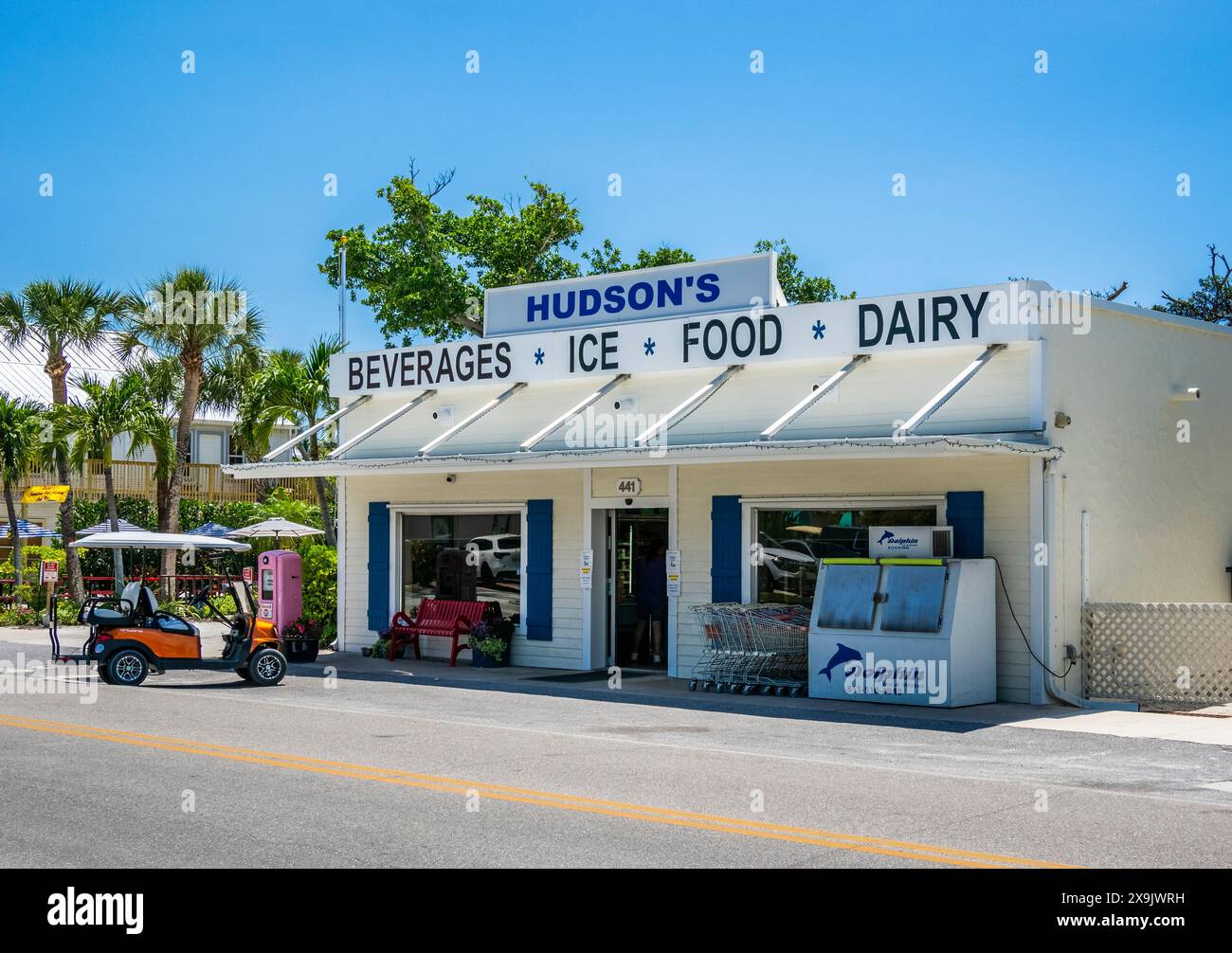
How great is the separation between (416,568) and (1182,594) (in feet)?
37.0

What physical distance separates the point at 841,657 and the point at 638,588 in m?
4.90

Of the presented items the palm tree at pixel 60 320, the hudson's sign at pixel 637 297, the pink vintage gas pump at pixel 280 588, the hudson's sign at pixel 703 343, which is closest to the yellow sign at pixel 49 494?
the palm tree at pixel 60 320

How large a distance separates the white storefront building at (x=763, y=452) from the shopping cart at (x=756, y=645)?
105 centimetres

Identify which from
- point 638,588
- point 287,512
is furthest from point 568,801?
point 287,512

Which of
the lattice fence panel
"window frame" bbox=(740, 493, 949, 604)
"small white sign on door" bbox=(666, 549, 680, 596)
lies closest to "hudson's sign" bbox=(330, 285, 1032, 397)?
"window frame" bbox=(740, 493, 949, 604)

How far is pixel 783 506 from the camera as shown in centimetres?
1830

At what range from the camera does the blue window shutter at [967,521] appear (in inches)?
647

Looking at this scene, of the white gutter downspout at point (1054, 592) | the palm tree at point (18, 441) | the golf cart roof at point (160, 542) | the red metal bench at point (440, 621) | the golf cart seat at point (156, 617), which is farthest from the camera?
the palm tree at point (18, 441)

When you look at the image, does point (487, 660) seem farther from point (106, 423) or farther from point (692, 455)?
point (106, 423)

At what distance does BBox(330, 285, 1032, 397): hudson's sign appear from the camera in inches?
658

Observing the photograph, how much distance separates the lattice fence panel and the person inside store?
6143 mm

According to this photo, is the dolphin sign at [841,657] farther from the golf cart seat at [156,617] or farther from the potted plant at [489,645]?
the golf cart seat at [156,617]

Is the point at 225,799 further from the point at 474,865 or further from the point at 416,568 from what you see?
the point at 416,568
